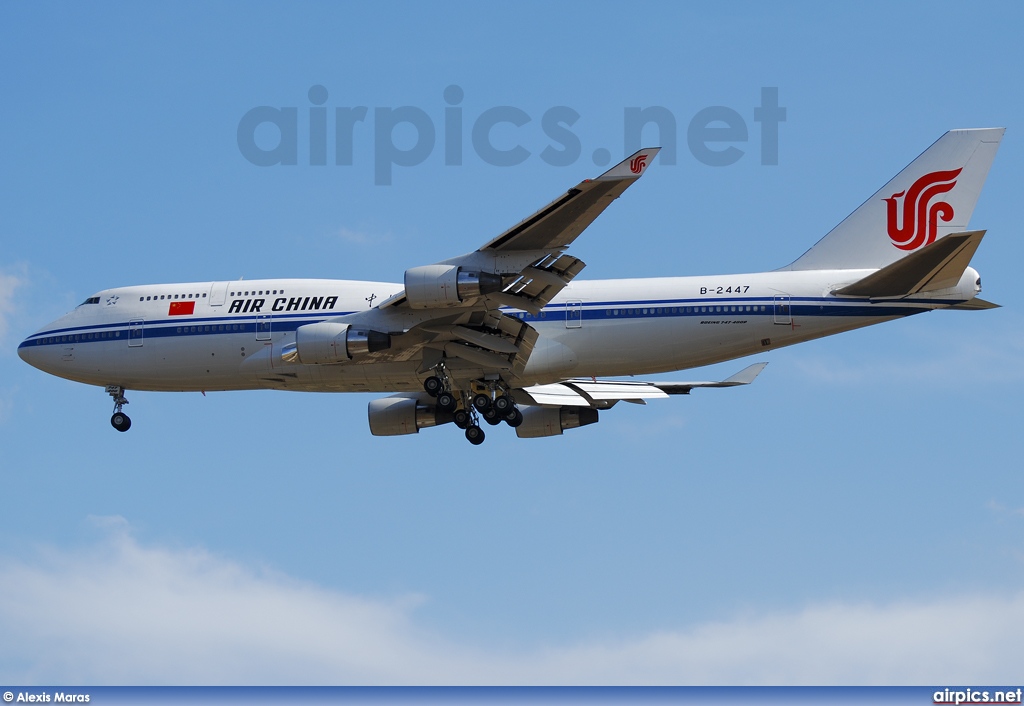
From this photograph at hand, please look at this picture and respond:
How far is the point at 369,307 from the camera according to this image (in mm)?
33781

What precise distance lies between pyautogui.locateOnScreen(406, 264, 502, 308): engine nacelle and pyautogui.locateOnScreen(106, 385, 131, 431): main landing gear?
10.5 meters

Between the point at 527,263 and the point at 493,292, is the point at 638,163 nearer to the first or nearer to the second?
the point at 527,263

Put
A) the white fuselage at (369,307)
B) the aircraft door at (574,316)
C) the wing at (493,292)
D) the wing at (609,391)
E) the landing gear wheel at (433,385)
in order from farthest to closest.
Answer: the wing at (609,391) → the landing gear wheel at (433,385) → the aircraft door at (574,316) → the white fuselage at (369,307) → the wing at (493,292)

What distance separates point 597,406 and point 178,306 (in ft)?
38.7

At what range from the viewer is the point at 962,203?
110 ft

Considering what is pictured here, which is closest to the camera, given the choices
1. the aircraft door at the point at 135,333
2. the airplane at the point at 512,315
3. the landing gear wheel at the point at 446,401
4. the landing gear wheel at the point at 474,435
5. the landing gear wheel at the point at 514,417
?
the airplane at the point at 512,315

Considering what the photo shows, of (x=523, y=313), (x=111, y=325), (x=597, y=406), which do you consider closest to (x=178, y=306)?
(x=111, y=325)

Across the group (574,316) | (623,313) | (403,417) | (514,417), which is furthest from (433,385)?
(623,313)

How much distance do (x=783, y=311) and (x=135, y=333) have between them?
1637 cm

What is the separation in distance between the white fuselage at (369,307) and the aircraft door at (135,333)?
3 centimetres

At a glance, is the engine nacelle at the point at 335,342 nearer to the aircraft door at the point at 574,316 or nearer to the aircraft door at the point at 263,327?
the aircraft door at the point at 263,327

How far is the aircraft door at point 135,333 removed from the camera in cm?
3484

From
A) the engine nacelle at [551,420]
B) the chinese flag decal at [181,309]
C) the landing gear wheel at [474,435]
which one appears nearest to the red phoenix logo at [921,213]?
the engine nacelle at [551,420]

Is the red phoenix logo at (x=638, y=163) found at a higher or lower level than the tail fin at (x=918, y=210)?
lower
